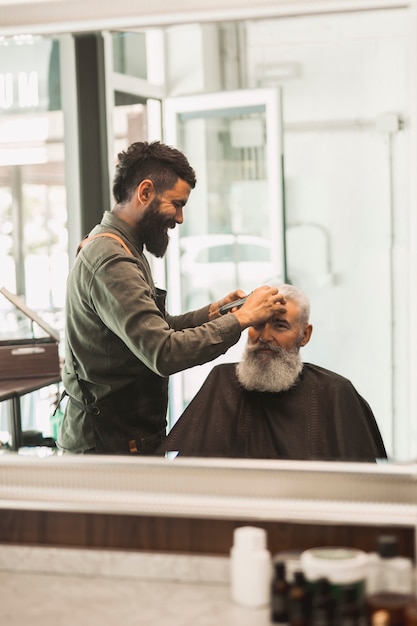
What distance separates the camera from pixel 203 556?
1452 mm

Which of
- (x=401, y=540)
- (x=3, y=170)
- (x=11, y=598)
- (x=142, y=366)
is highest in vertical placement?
(x=3, y=170)

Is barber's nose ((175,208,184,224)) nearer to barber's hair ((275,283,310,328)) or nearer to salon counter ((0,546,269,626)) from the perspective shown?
barber's hair ((275,283,310,328))

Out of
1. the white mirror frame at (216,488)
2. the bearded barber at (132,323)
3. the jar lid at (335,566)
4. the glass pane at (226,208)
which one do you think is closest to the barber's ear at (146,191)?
the bearded barber at (132,323)

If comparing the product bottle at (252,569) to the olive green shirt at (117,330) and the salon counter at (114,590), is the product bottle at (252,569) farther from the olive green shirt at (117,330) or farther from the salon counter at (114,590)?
the olive green shirt at (117,330)

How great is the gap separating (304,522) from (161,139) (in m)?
1.22

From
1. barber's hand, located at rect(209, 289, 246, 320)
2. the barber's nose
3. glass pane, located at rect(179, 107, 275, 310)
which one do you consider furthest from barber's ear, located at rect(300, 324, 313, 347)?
the barber's nose

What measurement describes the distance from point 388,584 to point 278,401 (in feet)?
2.96

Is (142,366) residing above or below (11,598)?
above

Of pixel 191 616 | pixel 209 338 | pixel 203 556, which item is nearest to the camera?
pixel 191 616

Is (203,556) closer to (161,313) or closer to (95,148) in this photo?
(161,313)

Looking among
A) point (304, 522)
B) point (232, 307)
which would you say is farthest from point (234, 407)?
point (304, 522)

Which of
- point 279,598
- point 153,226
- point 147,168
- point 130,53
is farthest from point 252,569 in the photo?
point 130,53

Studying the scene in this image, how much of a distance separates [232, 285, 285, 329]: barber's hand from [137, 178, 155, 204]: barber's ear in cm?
39

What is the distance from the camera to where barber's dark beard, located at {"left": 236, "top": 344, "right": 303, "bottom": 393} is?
6.88 ft
